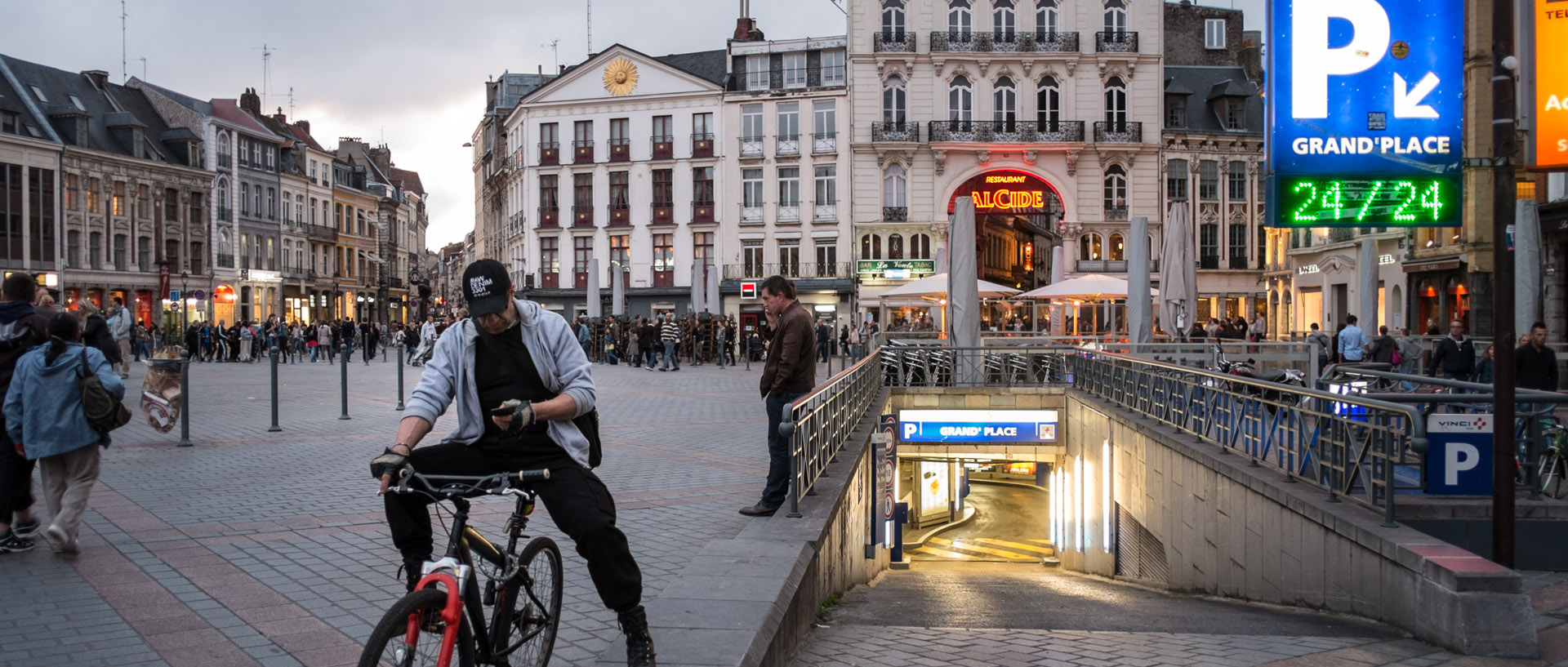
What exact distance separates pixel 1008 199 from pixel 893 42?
9142 millimetres

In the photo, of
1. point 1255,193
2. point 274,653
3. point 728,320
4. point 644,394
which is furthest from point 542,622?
point 1255,193

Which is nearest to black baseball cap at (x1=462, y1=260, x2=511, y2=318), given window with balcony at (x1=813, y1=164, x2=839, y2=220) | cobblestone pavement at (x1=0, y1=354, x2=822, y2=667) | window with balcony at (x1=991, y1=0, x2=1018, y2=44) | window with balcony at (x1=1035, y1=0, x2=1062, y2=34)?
cobblestone pavement at (x1=0, y1=354, x2=822, y2=667)

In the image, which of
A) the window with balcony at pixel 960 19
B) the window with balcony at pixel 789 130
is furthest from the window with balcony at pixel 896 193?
the window with balcony at pixel 960 19

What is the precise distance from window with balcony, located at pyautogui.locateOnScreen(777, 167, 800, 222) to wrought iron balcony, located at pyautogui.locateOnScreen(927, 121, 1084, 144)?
6.27m

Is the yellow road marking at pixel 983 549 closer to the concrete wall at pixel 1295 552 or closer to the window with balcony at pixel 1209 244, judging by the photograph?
the concrete wall at pixel 1295 552

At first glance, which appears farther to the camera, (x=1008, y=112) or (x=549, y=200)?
(x=549, y=200)

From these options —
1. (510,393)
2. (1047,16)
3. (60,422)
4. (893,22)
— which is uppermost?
(1047,16)

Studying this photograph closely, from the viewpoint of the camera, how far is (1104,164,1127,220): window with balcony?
162 ft

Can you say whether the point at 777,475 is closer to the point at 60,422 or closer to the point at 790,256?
the point at 60,422

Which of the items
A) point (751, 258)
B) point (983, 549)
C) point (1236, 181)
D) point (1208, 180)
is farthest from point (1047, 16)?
point (983, 549)

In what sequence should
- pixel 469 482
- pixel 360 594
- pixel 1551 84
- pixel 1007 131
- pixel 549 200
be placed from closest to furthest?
pixel 469 482, pixel 360 594, pixel 1551 84, pixel 1007 131, pixel 549 200

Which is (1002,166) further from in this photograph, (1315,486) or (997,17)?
(1315,486)

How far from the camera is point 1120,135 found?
49000 mm

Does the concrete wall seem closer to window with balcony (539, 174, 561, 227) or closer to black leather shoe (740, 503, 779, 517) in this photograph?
black leather shoe (740, 503, 779, 517)
